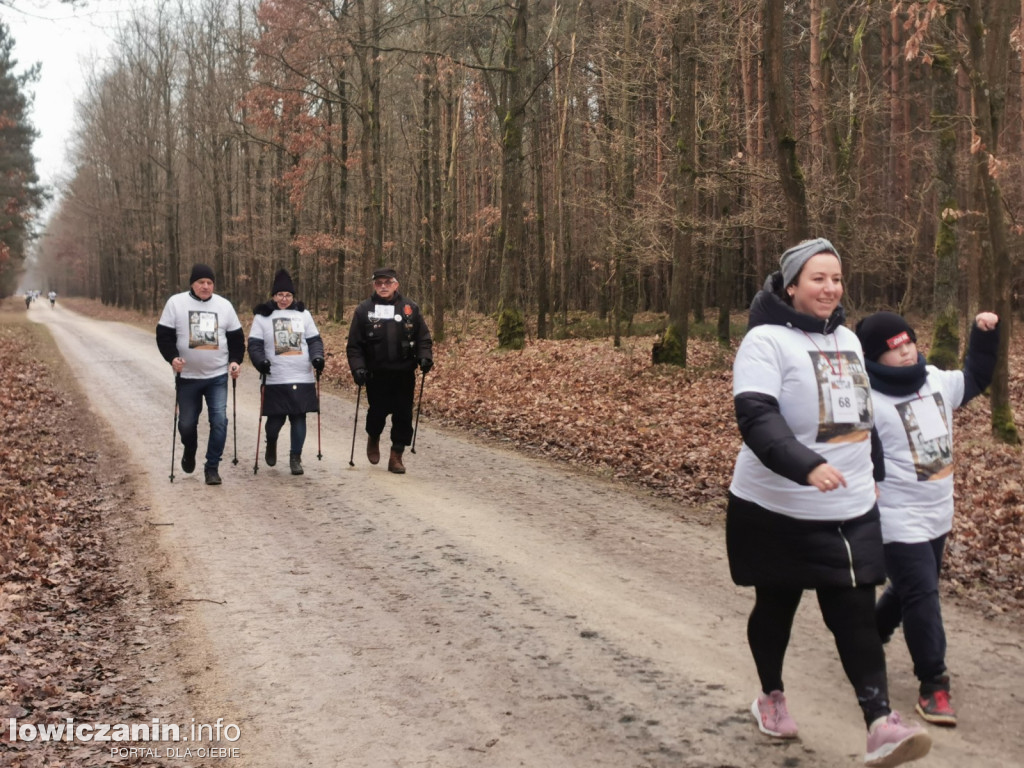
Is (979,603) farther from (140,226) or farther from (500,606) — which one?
(140,226)

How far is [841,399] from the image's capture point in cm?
356

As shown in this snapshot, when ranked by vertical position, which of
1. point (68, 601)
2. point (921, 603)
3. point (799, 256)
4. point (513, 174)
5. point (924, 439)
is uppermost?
point (513, 174)

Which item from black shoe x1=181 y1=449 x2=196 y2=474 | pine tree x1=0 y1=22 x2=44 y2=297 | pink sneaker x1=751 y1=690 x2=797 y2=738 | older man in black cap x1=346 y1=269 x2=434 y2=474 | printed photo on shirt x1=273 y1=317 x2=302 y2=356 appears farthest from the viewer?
pine tree x1=0 y1=22 x2=44 y2=297

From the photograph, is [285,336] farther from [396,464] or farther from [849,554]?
[849,554]

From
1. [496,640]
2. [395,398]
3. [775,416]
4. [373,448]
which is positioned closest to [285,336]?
[395,398]

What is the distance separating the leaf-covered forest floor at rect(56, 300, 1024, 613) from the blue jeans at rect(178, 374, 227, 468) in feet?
13.6

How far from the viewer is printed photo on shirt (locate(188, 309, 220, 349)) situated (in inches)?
373

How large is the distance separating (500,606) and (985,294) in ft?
27.6

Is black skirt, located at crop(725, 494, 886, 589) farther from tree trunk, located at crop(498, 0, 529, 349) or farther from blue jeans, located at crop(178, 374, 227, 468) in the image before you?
tree trunk, located at crop(498, 0, 529, 349)

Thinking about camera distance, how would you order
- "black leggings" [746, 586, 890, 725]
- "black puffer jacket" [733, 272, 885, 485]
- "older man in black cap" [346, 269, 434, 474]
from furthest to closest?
"older man in black cap" [346, 269, 434, 474] → "black leggings" [746, 586, 890, 725] → "black puffer jacket" [733, 272, 885, 485]

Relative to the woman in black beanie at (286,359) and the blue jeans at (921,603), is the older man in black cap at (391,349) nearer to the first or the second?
the woman in black beanie at (286,359)

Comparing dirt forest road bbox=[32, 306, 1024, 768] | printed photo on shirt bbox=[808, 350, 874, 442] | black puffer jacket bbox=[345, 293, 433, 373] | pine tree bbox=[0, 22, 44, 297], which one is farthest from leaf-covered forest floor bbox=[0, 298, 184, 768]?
pine tree bbox=[0, 22, 44, 297]

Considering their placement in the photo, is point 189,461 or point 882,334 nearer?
point 882,334

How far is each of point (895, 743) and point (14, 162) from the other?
2295 inches
